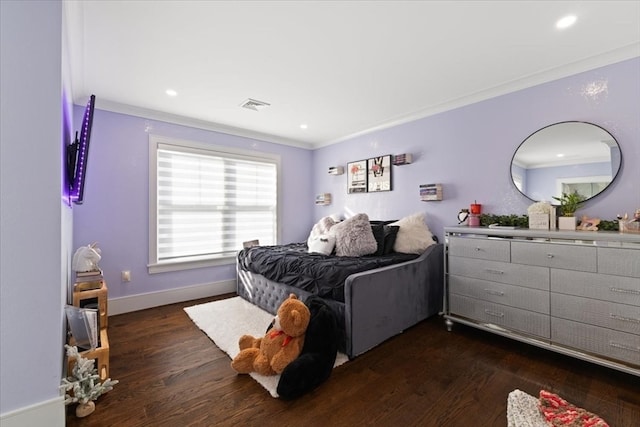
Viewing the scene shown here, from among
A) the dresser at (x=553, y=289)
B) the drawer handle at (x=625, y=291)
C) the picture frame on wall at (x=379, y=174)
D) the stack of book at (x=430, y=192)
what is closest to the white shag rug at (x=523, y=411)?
the dresser at (x=553, y=289)

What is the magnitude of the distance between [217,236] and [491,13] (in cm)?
380

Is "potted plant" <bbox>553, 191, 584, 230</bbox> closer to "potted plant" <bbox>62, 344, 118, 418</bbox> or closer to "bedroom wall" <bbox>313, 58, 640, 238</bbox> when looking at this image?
"bedroom wall" <bbox>313, 58, 640, 238</bbox>

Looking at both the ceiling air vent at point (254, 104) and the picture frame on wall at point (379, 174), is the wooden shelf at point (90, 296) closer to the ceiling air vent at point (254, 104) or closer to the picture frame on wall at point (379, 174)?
the ceiling air vent at point (254, 104)

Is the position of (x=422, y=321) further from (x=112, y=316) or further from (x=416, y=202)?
(x=112, y=316)

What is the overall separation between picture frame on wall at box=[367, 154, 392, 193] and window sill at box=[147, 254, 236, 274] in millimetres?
2313

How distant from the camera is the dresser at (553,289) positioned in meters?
1.79

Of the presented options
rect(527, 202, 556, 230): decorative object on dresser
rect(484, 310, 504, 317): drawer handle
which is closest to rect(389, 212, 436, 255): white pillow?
rect(484, 310, 504, 317): drawer handle

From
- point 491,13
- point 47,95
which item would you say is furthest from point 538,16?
point 47,95

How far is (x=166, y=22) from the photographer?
1.83 meters

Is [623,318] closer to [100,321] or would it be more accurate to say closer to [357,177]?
[357,177]

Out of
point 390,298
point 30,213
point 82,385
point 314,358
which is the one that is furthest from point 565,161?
point 82,385

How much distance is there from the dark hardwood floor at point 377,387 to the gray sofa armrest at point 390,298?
0.52 ft

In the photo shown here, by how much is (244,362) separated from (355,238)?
A: 159cm

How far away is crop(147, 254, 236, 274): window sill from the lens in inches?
135
